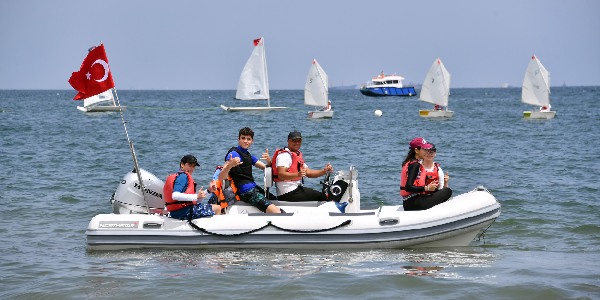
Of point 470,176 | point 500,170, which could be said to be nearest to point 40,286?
point 470,176

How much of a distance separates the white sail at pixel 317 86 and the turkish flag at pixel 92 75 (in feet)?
137

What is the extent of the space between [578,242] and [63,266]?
6958 mm

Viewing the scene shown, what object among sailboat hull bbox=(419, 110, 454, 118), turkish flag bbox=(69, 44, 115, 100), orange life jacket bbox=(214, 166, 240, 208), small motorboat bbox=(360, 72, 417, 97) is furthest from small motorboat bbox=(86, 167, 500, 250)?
small motorboat bbox=(360, 72, 417, 97)

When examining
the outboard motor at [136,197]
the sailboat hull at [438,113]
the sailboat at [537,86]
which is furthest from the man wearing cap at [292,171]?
the sailboat hull at [438,113]

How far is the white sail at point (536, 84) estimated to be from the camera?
48.5 m

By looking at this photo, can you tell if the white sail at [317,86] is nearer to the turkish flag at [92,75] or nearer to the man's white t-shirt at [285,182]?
the man's white t-shirt at [285,182]

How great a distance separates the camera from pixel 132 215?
10.0 metres

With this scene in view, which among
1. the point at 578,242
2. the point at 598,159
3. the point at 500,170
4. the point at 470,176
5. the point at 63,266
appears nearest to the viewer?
the point at 63,266

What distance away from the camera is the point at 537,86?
49.0 meters

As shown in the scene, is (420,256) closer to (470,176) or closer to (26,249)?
(26,249)

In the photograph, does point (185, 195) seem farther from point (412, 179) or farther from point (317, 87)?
point (317, 87)

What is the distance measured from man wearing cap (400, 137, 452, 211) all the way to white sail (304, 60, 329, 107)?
41.8m

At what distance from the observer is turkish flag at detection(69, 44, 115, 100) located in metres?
10.2

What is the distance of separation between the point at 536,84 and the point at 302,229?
138ft
